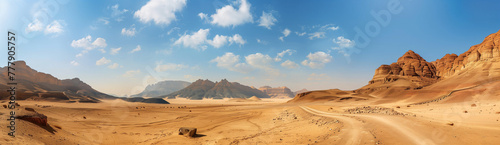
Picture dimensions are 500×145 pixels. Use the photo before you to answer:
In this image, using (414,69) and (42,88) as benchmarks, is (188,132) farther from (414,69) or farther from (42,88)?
(414,69)

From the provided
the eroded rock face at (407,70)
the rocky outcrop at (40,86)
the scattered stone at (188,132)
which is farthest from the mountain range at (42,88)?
the eroded rock face at (407,70)

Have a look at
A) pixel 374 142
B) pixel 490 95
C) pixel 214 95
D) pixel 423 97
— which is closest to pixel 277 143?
pixel 374 142

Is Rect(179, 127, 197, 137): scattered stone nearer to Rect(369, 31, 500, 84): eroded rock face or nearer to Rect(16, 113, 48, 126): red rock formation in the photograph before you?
Rect(16, 113, 48, 126): red rock formation

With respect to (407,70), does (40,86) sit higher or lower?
lower

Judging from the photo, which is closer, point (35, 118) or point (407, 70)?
point (35, 118)

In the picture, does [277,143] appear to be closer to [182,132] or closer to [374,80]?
[182,132]

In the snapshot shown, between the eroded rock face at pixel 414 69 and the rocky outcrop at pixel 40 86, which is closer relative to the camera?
the rocky outcrop at pixel 40 86

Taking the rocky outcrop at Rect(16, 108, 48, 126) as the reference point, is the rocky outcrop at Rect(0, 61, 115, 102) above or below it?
above

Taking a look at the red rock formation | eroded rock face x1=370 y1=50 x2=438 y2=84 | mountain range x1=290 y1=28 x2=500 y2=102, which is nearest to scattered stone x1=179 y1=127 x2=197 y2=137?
the red rock formation

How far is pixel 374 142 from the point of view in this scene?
408 inches

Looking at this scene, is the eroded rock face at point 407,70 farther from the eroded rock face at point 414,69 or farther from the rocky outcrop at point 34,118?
the rocky outcrop at point 34,118

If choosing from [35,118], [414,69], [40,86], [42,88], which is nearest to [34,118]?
[35,118]

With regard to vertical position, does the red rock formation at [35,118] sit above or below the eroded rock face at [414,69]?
below

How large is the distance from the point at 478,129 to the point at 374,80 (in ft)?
411
